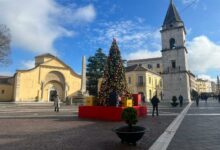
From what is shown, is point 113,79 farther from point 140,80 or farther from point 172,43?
point 140,80

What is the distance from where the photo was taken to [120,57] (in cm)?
1483

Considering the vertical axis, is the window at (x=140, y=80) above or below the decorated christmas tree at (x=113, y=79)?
above

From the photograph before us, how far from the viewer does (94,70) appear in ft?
162

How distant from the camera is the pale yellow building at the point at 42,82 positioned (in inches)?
1860

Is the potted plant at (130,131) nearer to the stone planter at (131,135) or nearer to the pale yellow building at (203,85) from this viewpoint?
the stone planter at (131,135)

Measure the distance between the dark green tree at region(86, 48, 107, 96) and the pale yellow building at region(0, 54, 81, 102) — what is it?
8506 millimetres

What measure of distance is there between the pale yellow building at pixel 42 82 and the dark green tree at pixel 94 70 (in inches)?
335

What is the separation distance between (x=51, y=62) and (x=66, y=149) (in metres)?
49.3

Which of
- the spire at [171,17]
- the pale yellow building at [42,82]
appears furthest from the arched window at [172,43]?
the pale yellow building at [42,82]

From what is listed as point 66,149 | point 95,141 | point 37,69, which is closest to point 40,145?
point 66,149

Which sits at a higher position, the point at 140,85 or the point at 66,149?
the point at 140,85

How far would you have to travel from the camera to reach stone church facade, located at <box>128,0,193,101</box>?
4081 cm

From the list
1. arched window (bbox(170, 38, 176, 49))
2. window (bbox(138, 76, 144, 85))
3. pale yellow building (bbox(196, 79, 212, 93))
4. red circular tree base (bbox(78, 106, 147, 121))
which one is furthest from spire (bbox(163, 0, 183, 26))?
pale yellow building (bbox(196, 79, 212, 93))

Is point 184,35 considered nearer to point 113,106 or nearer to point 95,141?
point 113,106
